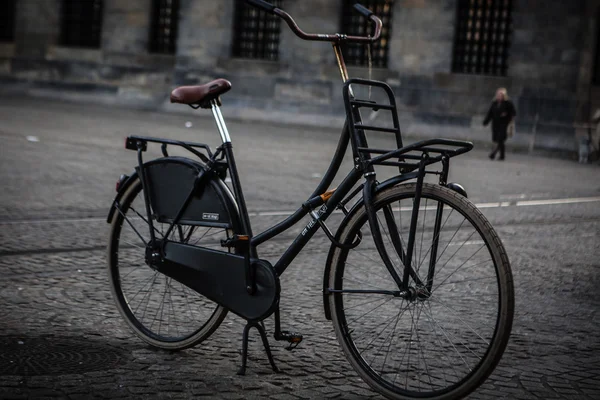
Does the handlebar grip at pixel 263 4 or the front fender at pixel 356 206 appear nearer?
the front fender at pixel 356 206

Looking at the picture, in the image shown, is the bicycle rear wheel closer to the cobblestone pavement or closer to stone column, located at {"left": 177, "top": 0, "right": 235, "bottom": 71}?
the cobblestone pavement

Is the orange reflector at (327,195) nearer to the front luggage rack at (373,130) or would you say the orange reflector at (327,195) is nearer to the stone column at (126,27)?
the front luggage rack at (373,130)

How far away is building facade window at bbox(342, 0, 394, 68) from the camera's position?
90.5 feet

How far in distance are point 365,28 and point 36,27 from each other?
1085 cm

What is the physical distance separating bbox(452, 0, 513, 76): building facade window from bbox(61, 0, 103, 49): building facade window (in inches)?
446

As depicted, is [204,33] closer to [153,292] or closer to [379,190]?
[153,292]

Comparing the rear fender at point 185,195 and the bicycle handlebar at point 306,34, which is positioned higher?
the bicycle handlebar at point 306,34

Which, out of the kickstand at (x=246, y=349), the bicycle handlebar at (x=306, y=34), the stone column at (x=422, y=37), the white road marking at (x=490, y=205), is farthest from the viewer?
the stone column at (x=422, y=37)

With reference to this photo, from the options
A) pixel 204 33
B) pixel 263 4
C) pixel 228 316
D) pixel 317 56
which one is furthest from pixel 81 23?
pixel 263 4

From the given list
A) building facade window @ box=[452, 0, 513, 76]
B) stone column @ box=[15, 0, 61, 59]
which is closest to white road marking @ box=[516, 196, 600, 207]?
building facade window @ box=[452, 0, 513, 76]

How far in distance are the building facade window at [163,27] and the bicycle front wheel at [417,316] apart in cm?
2660

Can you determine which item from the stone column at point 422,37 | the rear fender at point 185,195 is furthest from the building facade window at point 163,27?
the rear fender at point 185,195

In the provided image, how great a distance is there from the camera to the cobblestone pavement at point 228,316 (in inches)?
161

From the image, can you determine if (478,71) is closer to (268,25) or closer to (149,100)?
(268,25)
